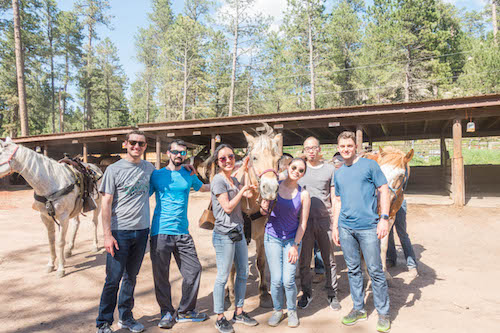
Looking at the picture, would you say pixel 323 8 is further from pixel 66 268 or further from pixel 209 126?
pixel 66 268

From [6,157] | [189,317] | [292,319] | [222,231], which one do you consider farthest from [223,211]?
[6,157]

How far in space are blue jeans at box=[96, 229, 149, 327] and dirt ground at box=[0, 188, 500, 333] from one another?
0.37m

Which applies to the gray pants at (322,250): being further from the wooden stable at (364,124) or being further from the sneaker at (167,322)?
the wooden stable at (364,124)

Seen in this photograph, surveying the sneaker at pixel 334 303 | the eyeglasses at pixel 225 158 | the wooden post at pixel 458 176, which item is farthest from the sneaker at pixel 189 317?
the wooden post at pixel 458 176

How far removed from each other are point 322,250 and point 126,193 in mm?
2421

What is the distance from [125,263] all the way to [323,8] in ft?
91.3

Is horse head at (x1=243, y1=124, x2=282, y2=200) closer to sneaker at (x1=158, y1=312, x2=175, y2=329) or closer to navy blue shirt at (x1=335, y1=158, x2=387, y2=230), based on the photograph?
navy blue shirt at (x1=335, y1=158, x2=387, y2=230)

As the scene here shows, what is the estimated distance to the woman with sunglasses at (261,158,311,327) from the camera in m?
2.77

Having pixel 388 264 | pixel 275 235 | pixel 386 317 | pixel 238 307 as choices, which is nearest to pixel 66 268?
pixel 238 307

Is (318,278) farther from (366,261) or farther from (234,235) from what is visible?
(234,235)

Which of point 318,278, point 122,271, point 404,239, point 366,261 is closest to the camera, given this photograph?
point 122,271

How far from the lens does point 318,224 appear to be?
11.2ft

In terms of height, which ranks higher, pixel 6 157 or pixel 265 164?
pixel 6 157

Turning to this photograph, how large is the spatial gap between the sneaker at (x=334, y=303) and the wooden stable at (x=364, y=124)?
455cm
